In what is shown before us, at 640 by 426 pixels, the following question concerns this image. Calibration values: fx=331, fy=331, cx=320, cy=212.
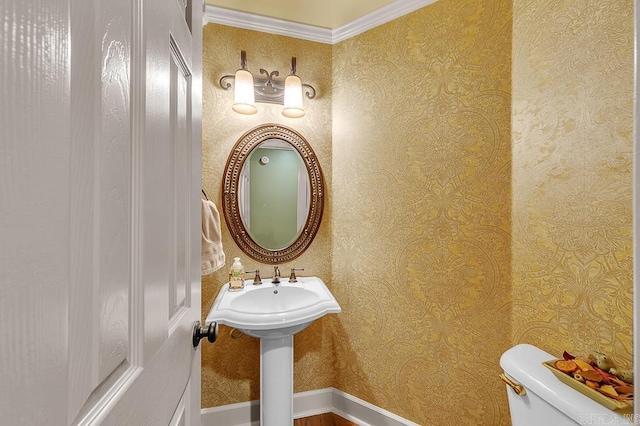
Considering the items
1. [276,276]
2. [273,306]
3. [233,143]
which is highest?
[233,143]

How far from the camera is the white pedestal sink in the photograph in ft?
4.98

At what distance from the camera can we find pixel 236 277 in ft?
6.16

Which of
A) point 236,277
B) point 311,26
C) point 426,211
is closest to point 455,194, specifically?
point 426,211

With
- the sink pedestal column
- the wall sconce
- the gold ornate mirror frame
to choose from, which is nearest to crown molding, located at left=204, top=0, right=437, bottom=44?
the wall sconce

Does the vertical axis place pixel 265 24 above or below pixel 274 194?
above

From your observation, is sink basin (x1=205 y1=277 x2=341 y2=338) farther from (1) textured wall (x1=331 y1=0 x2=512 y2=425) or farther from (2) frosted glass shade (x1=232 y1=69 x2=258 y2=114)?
(2) frosted glass shade (x1=232 y1=69 x2=258 y2=114)

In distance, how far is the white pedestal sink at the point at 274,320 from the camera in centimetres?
152

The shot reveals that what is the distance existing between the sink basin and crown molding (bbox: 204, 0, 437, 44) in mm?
1538

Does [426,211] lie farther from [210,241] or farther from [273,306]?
[210,241]

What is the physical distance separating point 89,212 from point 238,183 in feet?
5.65

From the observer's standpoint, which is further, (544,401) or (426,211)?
(426,211)

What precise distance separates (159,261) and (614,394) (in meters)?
1.11

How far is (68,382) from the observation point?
0.28 metres

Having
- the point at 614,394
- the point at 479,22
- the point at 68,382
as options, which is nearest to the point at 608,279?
the point at 614,394
